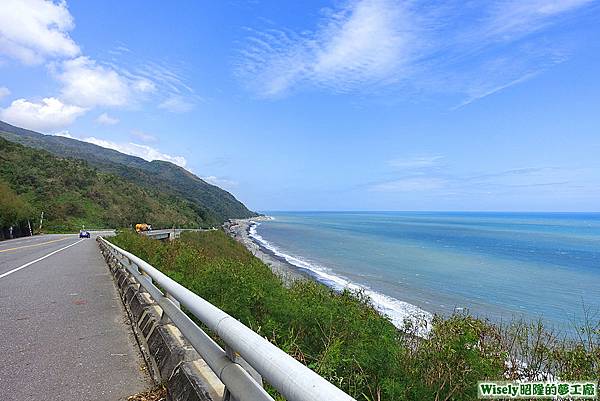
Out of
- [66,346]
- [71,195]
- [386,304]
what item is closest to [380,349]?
[66,346]

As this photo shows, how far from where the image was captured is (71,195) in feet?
270

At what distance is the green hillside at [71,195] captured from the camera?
241ft

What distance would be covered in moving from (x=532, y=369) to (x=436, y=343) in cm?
144

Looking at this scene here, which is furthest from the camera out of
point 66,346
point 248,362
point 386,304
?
point 386,304

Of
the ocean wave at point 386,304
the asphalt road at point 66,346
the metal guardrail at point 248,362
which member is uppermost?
the metal guardrail at point 248,362

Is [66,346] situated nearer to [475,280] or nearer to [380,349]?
[380,349]

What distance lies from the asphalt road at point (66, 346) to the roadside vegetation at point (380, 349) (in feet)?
5.33

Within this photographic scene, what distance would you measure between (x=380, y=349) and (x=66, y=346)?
13.8 feet

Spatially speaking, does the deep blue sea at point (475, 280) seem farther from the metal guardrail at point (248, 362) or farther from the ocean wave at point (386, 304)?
the metal guardrail at point (248, 362)

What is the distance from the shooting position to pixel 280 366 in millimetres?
1786

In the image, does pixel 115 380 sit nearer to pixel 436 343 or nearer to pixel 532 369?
pixel 436 343

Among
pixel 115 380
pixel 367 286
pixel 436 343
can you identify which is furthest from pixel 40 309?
pixel 367 286

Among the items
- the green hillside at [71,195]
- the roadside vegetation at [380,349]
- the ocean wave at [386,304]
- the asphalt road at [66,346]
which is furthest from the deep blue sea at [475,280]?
the green hillside at [71,195]

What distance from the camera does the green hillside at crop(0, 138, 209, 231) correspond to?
73.3 metres
